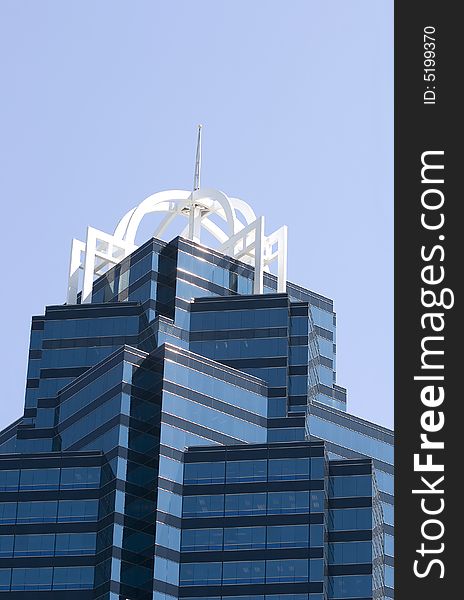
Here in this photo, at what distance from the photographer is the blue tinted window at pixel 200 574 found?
161750mm

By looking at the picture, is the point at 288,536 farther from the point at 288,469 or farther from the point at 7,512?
the point at 7,512

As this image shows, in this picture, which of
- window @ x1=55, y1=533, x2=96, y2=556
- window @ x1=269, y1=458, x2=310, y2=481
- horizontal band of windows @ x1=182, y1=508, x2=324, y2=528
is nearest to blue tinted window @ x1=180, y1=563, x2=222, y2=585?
horizontal band of windows @ x1=182, y1=508, x2=324, y2=528

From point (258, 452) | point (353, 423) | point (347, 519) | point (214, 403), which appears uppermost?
point (353, 423)

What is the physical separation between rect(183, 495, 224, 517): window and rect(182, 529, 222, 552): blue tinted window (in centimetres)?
180

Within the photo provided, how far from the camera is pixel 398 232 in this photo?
62.0 meters

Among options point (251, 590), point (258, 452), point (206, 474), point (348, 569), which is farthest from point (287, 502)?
point (251, 590)

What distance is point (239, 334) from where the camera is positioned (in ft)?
610

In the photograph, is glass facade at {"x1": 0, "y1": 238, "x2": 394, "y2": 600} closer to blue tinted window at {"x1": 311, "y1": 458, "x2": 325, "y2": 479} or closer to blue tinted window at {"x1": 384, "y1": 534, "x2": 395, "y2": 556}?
blue tinted window at {"x1": 311, "y1": 458, "x2": 325, "y2": 479}

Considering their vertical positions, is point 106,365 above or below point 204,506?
above

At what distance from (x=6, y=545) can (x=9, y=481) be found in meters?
7.02

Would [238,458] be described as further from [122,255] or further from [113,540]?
[122,255]

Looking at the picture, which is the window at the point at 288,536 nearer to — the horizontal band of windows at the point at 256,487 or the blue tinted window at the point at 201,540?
the horizontal band of windows at the point at 256,487

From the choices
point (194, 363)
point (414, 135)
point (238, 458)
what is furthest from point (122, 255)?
point (414, 135)

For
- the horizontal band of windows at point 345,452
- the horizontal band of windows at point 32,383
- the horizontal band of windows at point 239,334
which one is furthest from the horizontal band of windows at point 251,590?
→ the horizontal band of windows at point 32,383
